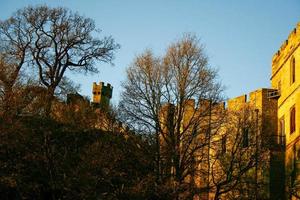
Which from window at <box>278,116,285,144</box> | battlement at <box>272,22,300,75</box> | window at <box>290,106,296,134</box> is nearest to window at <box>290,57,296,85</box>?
battlement at <box>272,22,300,75</box>

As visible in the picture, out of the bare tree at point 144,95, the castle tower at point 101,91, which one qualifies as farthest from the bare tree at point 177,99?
the castle tower at point 101,91

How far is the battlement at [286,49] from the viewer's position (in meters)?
40.2

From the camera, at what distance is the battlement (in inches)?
1583

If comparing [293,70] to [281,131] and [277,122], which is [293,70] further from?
[281,131]

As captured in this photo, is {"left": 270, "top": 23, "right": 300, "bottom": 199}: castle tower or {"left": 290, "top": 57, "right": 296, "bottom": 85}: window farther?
{"left": 290, "top": 57, "right": 296, "bottom": 85}: window

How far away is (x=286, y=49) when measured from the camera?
42.4 metres

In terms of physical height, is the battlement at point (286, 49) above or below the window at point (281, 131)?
above

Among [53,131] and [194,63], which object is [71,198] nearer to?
[53,131]

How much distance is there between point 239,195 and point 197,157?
3090mm

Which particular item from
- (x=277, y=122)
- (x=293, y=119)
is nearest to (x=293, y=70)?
(x=293, y=119)

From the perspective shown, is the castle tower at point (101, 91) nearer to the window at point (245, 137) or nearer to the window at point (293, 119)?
the window at point (293, 119)

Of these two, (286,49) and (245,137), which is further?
(286,49)

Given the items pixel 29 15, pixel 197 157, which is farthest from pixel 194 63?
pixel 29 15

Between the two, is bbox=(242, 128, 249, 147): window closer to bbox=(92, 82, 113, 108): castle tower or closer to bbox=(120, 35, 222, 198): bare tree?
bbox=(120, 35, 222, 198): bare tree
